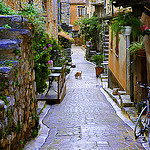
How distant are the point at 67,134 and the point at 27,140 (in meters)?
1.22

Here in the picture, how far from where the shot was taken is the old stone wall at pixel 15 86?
4.43m

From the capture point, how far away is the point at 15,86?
511 cm

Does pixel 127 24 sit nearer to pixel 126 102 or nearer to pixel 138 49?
pixel 138 49

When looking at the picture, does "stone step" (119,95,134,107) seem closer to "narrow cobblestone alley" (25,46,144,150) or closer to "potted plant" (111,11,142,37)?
"narrow cobblestone alley" (25,46,144,150)

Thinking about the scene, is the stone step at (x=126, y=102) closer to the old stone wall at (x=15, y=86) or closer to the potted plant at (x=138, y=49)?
the potted plant at (x=138, y=49)

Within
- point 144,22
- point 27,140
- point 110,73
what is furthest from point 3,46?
point 110,73

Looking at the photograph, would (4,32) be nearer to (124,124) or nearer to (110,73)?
(124,124)

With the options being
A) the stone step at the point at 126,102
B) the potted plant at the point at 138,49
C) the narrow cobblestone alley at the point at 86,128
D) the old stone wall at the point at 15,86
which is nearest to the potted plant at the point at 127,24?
the potted plant at the point at 138,49

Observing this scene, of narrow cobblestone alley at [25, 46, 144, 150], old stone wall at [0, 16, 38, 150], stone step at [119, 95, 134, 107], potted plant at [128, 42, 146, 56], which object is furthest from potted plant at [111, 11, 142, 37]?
old stone wall at [0, 16, 38, 150]

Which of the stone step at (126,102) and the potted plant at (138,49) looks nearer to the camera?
the potted plant at (138,49)

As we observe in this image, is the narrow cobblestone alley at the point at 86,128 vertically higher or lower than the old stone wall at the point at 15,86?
lower

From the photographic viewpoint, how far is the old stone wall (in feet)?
14.5

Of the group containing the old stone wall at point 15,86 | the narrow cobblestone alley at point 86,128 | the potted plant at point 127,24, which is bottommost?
the narrow cobblestone alley at point 86,128

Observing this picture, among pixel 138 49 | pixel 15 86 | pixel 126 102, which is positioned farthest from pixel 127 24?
pixel 15 86
